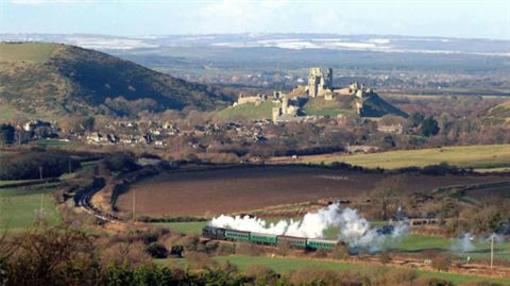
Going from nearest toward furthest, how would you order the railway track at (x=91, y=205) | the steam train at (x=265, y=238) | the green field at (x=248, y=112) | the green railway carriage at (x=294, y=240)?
the steam train at (x=265, y=238) < the green railway carriage at (x=294, y=240) < the railway track at (x=91, y=205) < the green field at (x=248, y=112)

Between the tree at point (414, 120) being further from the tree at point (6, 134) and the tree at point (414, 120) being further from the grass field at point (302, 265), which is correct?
the grass field at point (302, 265)

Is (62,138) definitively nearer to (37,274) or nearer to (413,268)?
(413,268)

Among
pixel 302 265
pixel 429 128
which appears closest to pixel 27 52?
pixel 429 128

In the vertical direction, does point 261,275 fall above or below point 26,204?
above

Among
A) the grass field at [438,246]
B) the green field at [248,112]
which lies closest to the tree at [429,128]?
the green field at [248,112]

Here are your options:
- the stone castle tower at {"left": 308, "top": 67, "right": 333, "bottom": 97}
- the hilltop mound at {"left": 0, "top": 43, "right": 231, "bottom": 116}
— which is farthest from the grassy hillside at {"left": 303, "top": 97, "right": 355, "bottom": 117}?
the hilltop mound at {"left": 0, "top": 43, "right": 231, "bottom": 116}

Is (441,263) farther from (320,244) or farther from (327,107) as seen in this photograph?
(327,107)
